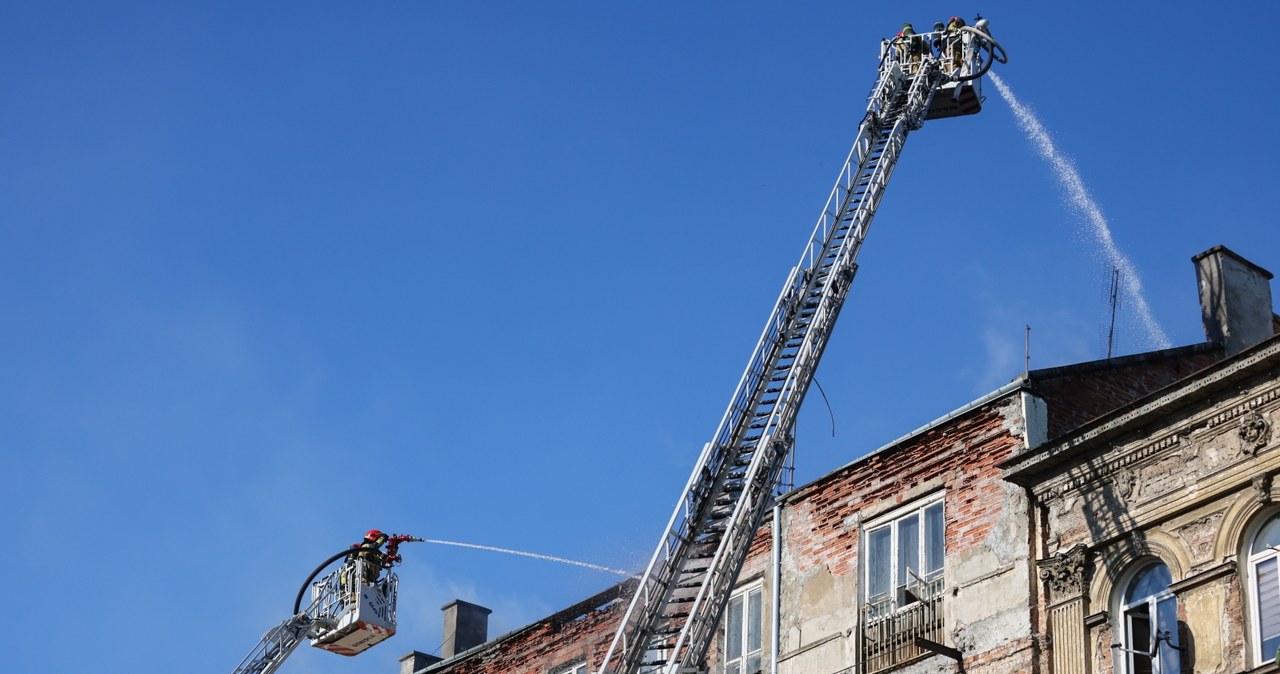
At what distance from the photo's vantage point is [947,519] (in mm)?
27031

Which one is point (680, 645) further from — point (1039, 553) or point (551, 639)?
point (551, 639)

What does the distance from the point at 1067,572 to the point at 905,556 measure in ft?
10.3

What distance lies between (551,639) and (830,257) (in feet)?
33.5

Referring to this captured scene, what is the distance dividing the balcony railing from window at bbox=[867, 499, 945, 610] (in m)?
0.02

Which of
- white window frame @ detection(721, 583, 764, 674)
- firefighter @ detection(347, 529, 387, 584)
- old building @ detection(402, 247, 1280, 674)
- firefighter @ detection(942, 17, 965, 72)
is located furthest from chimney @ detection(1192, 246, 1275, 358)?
firefighter @ detection(347, 529, 387, 584)

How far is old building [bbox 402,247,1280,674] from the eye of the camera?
23.3m

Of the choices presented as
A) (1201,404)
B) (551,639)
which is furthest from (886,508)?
(551,639)

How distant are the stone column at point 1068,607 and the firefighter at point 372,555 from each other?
1430 cm

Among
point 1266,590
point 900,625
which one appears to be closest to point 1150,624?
point 1266,590

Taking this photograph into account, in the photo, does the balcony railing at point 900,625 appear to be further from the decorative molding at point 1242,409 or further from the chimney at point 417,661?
the chimney at point 417,661

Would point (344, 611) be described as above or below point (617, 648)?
above

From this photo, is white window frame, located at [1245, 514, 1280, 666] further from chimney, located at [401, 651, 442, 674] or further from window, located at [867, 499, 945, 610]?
chimney, located at [401, 651, 442, 674]

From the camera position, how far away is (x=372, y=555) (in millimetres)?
35875

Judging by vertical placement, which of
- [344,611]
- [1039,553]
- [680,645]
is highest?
[344,611]
